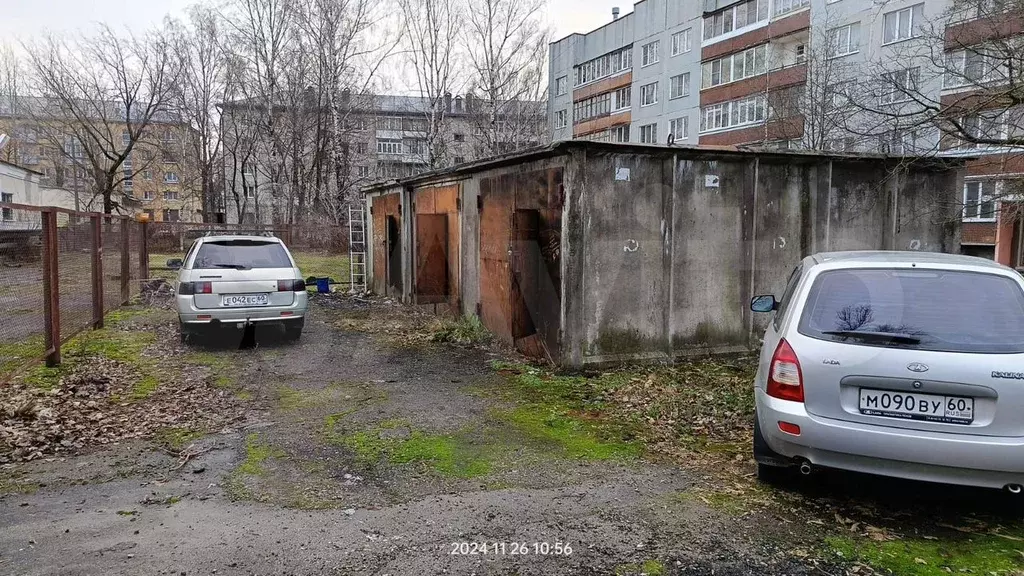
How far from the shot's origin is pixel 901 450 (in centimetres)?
357

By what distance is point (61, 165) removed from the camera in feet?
164

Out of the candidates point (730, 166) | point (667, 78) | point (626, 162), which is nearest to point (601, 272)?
point (626, 162)

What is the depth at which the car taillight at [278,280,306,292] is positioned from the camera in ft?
31.1

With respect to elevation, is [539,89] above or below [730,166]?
above

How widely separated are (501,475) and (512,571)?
1361 millimetres

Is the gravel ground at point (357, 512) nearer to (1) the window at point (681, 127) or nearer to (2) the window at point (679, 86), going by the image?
(1) the window at point (681, 127)

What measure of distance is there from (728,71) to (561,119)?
702 inches

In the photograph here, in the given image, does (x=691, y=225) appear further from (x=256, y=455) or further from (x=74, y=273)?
(x=74, y=273)

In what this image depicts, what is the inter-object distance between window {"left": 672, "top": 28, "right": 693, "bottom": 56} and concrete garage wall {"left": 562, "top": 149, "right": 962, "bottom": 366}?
3374cm

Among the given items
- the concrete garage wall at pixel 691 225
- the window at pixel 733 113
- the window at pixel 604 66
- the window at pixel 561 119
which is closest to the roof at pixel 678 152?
the concrete garage wall at pixel 691 225

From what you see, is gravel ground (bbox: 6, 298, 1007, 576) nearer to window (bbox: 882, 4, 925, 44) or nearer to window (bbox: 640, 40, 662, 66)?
window (bbox: 882, 4, 925, 44)

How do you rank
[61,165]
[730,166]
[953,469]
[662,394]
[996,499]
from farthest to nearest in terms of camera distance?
[61,165]
[730,166]
[662,394]
[996,499]
[953,469]

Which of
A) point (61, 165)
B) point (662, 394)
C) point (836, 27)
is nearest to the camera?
point (662, 394)

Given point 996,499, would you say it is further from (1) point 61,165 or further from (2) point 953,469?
(1) point 61,165
